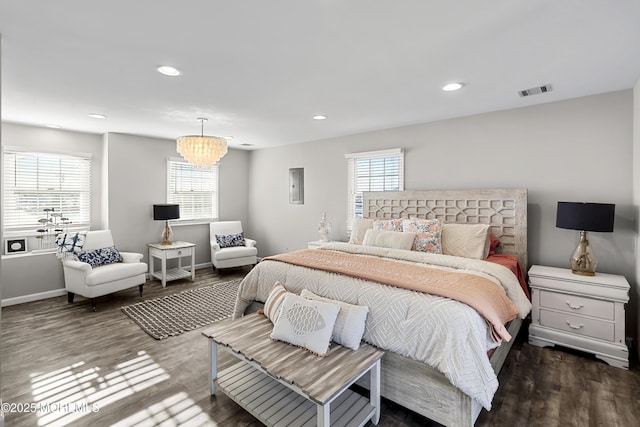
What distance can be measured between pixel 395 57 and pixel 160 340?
3352 mm

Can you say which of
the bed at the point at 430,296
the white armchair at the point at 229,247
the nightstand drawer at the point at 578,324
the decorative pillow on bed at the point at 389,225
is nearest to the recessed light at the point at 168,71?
the bed at the point at 430,296

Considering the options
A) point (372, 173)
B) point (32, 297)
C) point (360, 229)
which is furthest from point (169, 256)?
point (372, 173)

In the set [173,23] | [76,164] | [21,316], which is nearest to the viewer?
[173,23]

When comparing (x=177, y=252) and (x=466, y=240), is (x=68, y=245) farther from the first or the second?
(x=466, y=240)

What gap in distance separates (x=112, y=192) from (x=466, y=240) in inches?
201

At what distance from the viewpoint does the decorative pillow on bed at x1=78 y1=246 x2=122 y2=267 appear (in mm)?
4270

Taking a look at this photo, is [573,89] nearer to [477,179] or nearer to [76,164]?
[477,179]

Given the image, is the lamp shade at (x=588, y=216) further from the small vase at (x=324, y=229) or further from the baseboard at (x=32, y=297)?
the baseboard at (x=32, y=297)

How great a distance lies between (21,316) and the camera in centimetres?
377

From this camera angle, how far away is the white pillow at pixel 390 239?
11.6 ft

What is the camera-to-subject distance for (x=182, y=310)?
13.0ft

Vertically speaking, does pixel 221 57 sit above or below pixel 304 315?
above

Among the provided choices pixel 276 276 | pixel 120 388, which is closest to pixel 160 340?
pixel 120 388

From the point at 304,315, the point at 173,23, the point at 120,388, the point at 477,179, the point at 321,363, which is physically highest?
the point at 173,23
